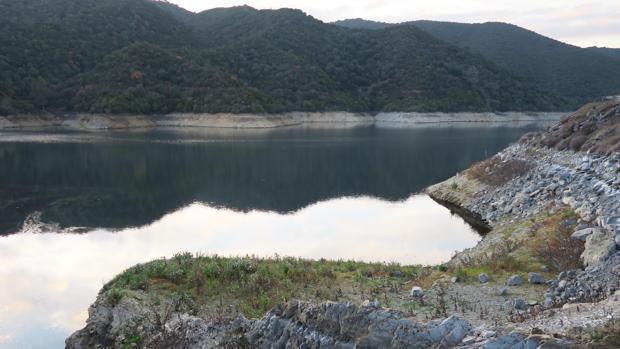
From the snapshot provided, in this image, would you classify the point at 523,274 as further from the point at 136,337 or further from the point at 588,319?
the point at 136,337

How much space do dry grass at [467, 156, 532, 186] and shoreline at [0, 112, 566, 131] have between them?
69.7m

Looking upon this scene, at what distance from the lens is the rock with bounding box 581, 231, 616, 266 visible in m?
12.5

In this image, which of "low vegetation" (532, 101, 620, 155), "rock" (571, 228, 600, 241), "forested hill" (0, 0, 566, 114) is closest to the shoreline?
"forested hill" (0, 0, 566, 114)

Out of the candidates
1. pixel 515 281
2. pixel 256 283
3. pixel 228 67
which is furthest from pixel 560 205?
pixel 228 67

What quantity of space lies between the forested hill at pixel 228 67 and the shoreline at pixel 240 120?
1.78 metres

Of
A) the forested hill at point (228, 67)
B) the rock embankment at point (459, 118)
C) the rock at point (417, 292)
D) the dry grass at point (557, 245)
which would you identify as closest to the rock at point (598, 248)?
the dry grass at point (557, 245)

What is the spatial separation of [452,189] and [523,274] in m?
22.1

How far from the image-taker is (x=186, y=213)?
31.2 metres

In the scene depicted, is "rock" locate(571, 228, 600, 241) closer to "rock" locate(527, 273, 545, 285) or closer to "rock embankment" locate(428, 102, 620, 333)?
"rock embankment" locate(428, 102, 620, 333)

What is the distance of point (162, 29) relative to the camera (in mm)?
155500

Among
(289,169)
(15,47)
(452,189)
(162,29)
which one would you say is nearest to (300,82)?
(162,29)

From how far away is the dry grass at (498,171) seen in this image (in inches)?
1252

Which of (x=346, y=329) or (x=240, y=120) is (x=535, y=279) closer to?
(x=346, y=329)

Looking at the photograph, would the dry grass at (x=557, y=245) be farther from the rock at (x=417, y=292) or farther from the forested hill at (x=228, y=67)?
the forested hill at (x=228, y=67)
